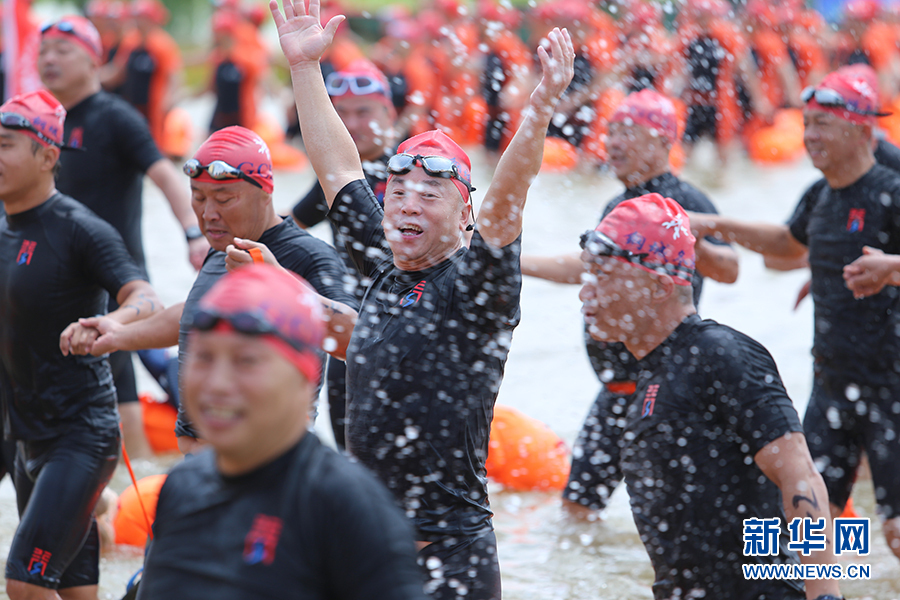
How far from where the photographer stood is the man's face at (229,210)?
12.0 feet

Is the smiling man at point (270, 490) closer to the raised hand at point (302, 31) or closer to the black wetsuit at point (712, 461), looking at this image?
the black wetsuit at point (712, 461)

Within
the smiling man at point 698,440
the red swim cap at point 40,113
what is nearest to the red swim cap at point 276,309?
the smiling man at point 698,440

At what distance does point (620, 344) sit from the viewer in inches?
198

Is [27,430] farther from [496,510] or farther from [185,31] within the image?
[185,31]

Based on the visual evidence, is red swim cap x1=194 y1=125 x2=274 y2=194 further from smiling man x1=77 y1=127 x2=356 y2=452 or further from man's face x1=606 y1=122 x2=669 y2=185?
man's face x1=606 y1=122 x2=669 y2=185

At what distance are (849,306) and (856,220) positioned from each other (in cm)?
41

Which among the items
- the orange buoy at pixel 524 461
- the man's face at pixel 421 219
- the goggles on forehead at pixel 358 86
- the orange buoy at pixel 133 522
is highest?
the goggles on forehead at pixel 358 86

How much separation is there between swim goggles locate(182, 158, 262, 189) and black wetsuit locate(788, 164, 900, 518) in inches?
113

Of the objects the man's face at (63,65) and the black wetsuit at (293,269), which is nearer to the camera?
the black wetsuit at (293,269)

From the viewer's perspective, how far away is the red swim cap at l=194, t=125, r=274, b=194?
11.9ft

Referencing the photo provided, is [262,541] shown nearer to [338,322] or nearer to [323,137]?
[338,322]

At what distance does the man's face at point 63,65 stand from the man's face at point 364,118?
1.58 m

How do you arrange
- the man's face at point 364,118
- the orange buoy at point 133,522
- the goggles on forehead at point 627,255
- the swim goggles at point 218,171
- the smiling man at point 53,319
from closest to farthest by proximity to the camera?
the goggles on forehead at point 627,255 → the swim goggles at point 218,171 → the smiling man at point 53,319 → the orange buoy at point 133,522 → the man's face at point 364,118

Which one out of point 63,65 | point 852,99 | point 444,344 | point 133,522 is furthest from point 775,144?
point 444,344
